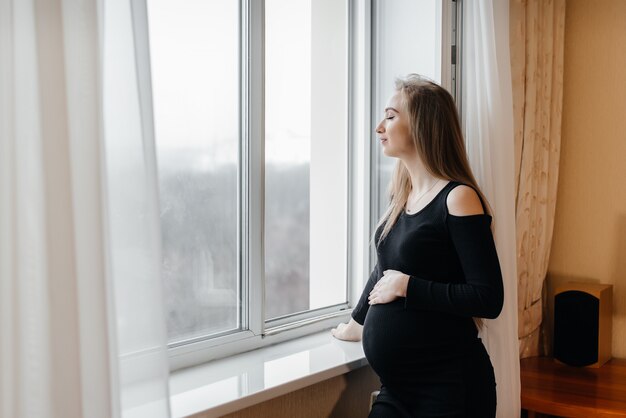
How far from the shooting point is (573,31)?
282 cm

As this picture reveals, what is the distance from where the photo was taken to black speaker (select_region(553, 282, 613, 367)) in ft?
8.36

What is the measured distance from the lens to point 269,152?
220 cm

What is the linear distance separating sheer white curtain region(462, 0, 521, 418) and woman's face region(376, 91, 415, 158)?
43 cm

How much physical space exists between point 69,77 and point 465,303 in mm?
1109

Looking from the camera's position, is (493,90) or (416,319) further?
(493,90)

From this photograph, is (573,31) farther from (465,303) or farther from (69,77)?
(69,77)

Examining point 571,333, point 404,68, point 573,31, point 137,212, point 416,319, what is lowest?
point 571,333

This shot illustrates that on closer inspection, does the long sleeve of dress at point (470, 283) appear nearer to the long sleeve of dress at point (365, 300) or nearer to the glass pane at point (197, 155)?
the long sleeve of dress at point (365, 300)

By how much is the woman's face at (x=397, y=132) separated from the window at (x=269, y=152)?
0.40 m

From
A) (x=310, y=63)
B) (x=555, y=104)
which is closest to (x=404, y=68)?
(x=310, y=63)

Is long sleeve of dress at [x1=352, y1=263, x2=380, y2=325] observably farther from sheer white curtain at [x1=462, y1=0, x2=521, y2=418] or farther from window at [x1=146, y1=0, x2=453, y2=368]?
sheer white curtain at [x1=462, y1=0, x2=521, y2=418]

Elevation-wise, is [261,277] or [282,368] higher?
[261,277]

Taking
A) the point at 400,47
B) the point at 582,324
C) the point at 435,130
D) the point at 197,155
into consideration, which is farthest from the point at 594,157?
the point at 197,155

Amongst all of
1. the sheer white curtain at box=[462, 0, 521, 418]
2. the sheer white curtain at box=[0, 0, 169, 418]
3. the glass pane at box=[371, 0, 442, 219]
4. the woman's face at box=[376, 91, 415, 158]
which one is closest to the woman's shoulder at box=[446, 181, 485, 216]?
the woman's face at box=[376, 91, 415, 158]
